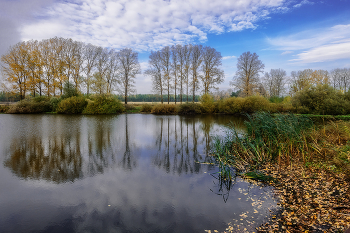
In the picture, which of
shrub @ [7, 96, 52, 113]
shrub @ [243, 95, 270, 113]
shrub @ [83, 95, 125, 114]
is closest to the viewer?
shrub @ [243, 95, 270, 113]

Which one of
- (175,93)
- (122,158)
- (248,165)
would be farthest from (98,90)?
→ (248,165)

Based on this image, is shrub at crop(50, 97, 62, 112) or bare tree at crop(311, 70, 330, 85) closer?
shrub at crop(50, 97, 62, 112)

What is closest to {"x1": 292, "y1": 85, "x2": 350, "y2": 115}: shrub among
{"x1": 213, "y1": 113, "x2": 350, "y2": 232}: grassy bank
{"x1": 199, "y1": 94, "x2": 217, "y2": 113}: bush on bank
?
{"x1": 199, "y1": 94, "x2": 217, "y2": 113}: bush on bank

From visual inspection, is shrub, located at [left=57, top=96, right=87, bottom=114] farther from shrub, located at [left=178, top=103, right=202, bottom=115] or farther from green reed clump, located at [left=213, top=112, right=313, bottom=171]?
green reed clump, located at [left=213, top=112, right=313, bottom=171]

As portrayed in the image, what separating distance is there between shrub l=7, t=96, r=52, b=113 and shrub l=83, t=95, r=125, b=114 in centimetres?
656

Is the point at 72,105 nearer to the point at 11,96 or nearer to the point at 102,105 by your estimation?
the point at 102,105

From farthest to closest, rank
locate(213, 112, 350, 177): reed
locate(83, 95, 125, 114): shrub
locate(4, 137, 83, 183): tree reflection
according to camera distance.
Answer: locate(83, 95, 125, 114): shrub, locate(213, 112, 350, 177): reed, locate(4, 137, 83, 183): tree reflection

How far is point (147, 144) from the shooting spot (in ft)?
31.0

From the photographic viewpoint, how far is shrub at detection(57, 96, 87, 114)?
26672mm

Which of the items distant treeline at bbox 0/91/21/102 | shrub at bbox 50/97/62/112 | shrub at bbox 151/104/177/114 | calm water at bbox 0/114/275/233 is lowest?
calm water at bbox 0/114/275/233

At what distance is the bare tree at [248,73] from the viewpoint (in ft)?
118

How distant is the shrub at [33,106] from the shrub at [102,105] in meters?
6.56

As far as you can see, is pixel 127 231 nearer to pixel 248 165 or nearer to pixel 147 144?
pixel 248 165

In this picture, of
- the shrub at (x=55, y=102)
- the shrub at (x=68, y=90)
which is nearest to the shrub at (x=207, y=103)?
the shrub at (x=68, y=90)
